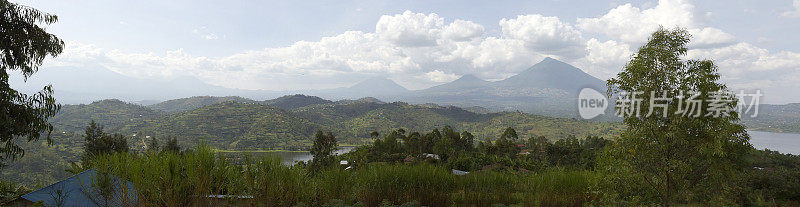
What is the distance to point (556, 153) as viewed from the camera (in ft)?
125

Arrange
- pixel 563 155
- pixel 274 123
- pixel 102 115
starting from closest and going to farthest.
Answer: pixel 563 155, pixel 274 123, pixel 102 115

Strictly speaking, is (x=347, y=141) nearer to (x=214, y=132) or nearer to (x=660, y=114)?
(x=214, y=132)

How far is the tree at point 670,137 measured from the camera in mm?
4598

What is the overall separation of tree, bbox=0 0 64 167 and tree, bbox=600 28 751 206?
1013 cm

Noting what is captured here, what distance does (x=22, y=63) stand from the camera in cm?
639

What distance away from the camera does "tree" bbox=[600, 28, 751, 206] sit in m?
4.60

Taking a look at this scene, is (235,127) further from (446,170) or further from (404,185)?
(404,185)

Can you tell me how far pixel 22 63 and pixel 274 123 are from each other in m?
117

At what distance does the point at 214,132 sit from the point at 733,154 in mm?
121941

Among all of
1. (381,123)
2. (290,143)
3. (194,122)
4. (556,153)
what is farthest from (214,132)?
(556,153)

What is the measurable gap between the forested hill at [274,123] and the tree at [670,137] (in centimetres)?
9209

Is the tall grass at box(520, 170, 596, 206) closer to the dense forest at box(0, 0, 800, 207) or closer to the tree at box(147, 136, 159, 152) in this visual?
the dense forest at box(0, 0, 800, 207)

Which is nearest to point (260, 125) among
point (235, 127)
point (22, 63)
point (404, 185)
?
point (235, 127)

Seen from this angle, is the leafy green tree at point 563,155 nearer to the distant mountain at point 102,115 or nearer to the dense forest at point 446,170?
the dense forest at point 446,170
